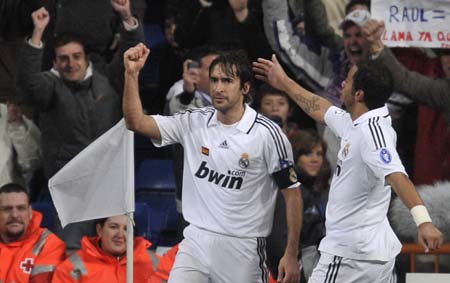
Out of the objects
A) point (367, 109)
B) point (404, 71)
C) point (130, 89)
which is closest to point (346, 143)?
point (367, 109)

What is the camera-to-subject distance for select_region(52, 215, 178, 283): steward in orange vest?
34.2ft

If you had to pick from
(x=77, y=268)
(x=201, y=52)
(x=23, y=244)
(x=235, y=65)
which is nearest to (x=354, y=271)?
(x=235, y=65)

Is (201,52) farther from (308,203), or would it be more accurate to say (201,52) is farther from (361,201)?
(361,201)

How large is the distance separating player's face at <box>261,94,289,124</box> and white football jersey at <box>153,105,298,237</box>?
75.3 inches

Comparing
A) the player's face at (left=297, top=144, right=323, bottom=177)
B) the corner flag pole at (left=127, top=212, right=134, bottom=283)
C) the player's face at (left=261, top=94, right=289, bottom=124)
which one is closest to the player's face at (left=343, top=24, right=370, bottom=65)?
the player's face at (left=261, top=94, right=289, bottom=124)

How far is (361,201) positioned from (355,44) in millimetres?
2752

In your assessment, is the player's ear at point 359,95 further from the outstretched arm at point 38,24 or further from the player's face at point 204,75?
the outstretched arm at point 38,24

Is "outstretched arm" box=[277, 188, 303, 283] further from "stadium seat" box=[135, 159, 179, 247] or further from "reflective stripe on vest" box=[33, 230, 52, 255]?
"stadium seat" box=[135, 159, 179, 247]

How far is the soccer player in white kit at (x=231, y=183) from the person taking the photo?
9164mm

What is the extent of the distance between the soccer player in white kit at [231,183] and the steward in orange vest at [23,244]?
67.7 inches

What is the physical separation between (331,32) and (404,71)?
76 cm

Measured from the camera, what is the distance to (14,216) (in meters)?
10.8

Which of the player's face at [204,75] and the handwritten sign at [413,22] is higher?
the handwritten sign at [413,22]

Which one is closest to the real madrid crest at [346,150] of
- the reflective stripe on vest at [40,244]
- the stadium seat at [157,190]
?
the reflective stripe on vest at [40,244]
